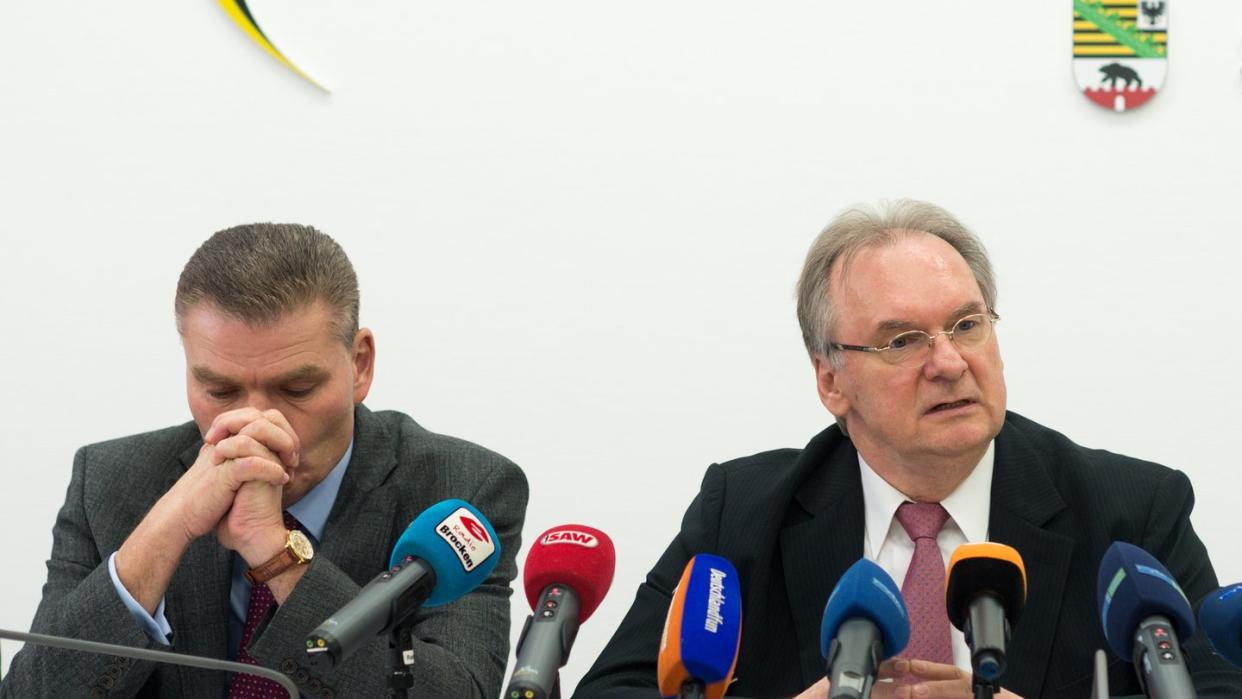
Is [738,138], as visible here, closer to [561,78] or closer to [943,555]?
[561,78]

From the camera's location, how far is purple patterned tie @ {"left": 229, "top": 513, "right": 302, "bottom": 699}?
259cm

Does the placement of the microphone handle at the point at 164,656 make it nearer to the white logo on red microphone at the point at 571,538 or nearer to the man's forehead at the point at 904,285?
the white logo on red microphone at the point at 571,538

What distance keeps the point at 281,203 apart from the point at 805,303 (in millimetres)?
2073

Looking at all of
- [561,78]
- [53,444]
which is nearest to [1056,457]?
[561,78]

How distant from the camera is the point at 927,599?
259cm

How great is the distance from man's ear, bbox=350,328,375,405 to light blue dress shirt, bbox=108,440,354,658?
10 centimetres

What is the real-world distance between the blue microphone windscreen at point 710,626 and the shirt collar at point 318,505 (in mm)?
1110

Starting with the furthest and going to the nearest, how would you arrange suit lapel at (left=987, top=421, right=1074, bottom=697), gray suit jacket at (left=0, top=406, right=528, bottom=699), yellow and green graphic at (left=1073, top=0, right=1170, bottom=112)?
yellow and green graphic at (left=1073, top=0, right=1170, bottom=112), suit lapel at (left=987, top=421, right=1074, bottom=697), gray suit jacket at (left=0, top=406, right=528, bottom=699)

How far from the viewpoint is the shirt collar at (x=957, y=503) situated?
2.71 metres

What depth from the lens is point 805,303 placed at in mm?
2926

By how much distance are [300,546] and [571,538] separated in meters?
0.72

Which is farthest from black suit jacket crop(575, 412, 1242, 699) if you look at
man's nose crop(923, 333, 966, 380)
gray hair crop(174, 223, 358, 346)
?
gray hair crop(174, 223, 358, 346)

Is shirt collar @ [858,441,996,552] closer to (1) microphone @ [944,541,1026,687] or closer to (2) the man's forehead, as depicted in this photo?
(2) the man's forehead

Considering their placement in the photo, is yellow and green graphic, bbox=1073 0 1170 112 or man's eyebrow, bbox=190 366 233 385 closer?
man's eyebrow, bbox=190 366 233 385
